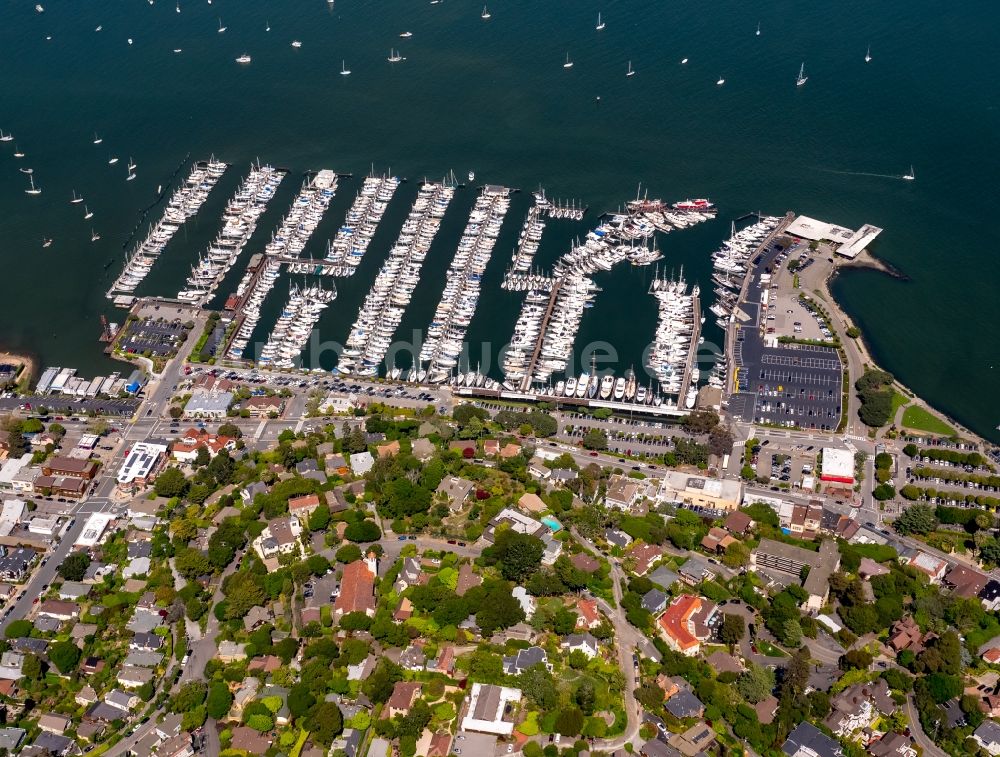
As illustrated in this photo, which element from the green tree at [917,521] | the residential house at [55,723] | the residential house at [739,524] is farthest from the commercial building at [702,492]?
the residential house at [55,723]

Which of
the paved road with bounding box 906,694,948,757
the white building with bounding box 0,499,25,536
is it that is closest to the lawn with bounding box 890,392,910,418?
the paved road with bounding box 906,694,948,757

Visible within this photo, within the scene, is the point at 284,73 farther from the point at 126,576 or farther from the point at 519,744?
the point at 519,744

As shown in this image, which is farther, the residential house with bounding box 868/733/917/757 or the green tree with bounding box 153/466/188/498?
the green tree with bounding box 153/466/188/498

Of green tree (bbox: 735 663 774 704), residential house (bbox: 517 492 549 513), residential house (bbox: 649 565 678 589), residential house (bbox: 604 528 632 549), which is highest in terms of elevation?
residential house (bbox: 517 492 549 513)

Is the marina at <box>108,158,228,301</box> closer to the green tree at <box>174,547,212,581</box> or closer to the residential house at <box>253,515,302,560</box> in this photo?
the green tree at <box>174,547,212,581</box>

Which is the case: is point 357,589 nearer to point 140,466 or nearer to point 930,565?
point 140,466

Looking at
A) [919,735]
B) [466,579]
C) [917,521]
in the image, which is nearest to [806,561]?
[917,521]

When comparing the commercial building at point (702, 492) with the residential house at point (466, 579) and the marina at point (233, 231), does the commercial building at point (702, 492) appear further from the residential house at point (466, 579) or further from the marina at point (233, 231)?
the marina at point (233, 231)
